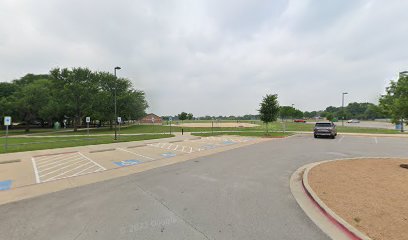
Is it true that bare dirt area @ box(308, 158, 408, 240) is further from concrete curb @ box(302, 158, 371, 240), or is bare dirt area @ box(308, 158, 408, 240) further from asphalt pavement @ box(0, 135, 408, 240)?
asphalt pavement @ box(0, 135, 408, 240)

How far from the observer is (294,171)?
8672 mm

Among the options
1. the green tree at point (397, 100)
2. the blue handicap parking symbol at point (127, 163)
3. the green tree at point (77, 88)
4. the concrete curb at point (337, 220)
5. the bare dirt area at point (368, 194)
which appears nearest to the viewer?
the concrete curb at point (337, 220)

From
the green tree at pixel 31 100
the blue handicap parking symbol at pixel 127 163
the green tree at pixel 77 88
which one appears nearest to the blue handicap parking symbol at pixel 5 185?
the blue handicap parking symbol at pixel 127 163

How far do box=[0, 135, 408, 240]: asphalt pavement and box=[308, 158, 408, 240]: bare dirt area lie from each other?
94cm

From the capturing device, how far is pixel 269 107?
27094 millimetres

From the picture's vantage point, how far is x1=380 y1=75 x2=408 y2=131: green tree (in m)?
8.33

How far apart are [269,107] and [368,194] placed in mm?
22370

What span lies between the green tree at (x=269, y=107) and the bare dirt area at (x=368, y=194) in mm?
18380

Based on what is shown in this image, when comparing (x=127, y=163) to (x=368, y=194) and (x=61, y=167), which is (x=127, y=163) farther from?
(x=368, y=194)

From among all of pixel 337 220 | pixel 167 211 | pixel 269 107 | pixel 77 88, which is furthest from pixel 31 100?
pixel 337 220

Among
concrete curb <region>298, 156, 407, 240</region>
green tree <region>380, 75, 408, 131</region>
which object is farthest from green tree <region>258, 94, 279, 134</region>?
concrete curb <region>298, 156, 407, 240</region>

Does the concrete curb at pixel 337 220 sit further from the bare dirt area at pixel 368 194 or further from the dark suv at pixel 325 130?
the dark suv at pixel 325 130

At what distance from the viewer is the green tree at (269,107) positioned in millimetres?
26997

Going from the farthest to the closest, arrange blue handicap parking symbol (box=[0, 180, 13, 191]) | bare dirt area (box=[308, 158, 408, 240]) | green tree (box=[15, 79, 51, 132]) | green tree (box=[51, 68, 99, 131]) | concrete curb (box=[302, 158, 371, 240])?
green tree (box=[51, 68, 99, 131]), green tree (box=[15, 79, 51, 132]), blue handicap parking symbol (box=[0, 180, 13, 191]), bare dirt area (box=[308, 158, 408, 240]), concrete curb (box=[302, 158, 371, 240])
